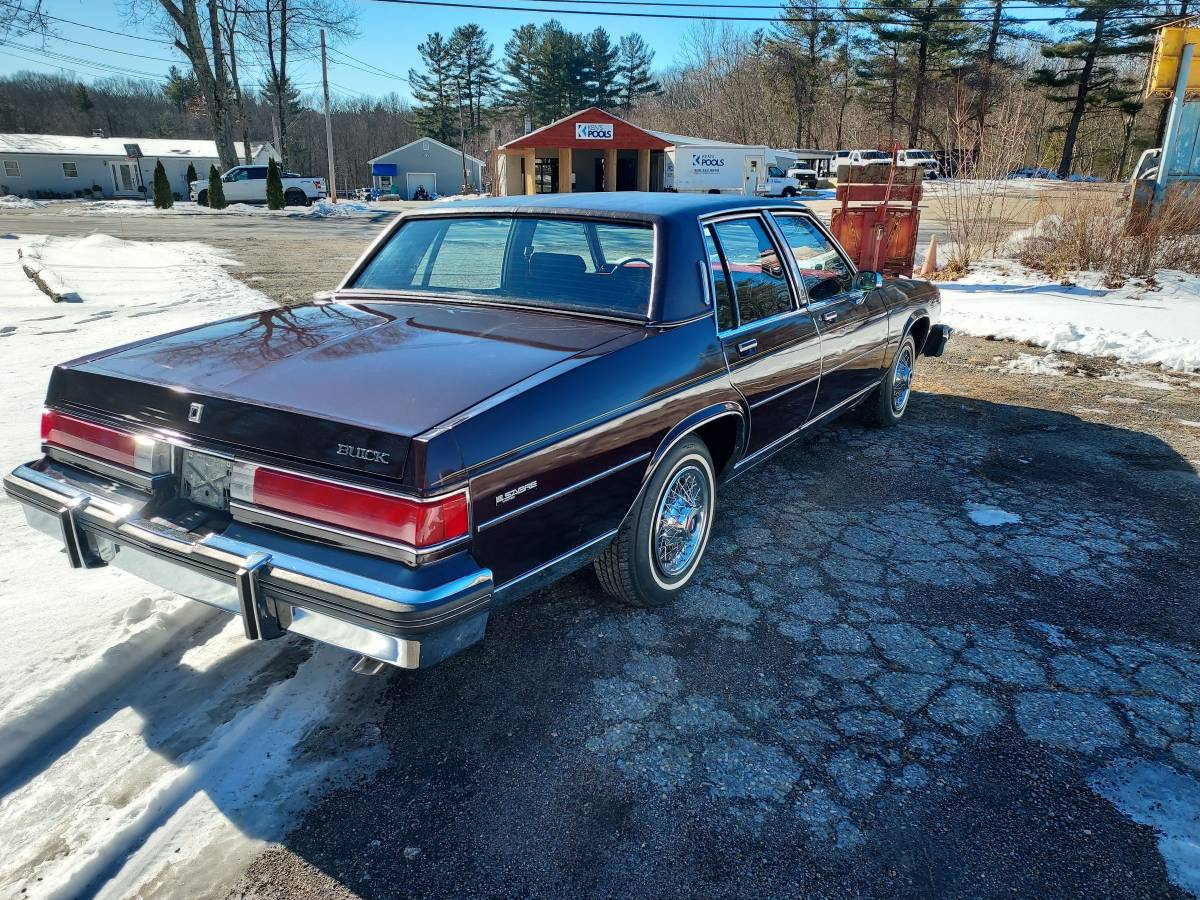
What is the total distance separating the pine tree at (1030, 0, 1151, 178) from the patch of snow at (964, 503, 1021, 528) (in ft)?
176

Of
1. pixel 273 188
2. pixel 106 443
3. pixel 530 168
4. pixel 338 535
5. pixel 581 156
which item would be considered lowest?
pixel 338 535

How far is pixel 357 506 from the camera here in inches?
84.3

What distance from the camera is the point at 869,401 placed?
5539mm

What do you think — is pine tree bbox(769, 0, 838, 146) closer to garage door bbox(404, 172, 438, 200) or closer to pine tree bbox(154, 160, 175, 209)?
garage door bbox(404, 172, 438, 200)

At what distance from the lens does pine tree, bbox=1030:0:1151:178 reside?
46000mm

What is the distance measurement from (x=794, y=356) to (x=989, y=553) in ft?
4.42

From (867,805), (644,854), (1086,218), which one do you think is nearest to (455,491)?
(644,854)

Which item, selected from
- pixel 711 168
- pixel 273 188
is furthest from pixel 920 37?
pixel 273 188

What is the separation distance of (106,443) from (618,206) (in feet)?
7.22

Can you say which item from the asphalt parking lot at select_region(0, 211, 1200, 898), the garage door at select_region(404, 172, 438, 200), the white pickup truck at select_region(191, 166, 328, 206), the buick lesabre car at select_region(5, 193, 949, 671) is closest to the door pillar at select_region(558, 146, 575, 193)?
the white pickup truck at select_region(191, 166, 328, 206)

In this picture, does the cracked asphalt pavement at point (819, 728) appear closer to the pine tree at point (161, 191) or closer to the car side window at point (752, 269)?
the car side window at point (752, 269)

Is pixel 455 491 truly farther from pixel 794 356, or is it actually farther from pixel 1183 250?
pixel 1183 250

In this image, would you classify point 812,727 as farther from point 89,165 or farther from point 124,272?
point 89,165

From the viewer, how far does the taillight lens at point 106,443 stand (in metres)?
2.44
